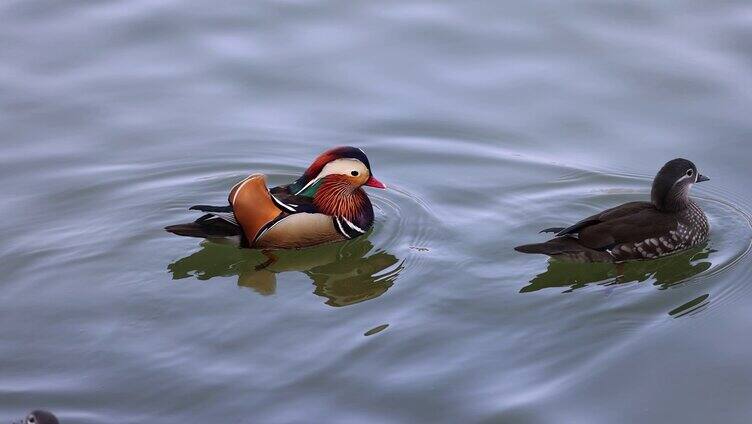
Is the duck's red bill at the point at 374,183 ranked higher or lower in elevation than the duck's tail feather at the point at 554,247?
higher

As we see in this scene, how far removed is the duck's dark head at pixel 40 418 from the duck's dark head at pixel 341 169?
374 centimetres

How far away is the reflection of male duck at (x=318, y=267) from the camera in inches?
348

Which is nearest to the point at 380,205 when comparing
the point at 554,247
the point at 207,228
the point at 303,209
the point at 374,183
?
the point at 374,183

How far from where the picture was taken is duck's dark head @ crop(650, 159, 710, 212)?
937cm

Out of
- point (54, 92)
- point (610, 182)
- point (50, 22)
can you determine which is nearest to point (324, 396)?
point (610, 182)

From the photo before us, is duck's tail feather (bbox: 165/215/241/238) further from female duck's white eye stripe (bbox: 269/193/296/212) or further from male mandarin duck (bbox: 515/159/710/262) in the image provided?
male mandarin duck (bbox: 515/159/710/262)

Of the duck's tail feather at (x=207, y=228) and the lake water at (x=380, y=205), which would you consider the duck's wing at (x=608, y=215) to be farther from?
the duck's tail feather at (x=207, y=228)

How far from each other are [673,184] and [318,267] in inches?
106

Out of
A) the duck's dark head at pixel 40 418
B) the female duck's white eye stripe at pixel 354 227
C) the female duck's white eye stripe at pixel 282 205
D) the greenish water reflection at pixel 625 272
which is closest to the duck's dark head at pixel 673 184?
the greenish water reflection at pixel 625 272

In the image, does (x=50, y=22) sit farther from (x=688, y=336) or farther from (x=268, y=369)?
(x=688, y=336)

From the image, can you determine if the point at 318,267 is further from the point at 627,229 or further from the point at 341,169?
the point at 627,229

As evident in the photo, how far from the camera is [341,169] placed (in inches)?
390

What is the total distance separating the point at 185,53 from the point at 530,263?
501 cm

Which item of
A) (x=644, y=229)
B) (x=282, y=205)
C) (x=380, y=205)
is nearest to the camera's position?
(x=644, y=229)
